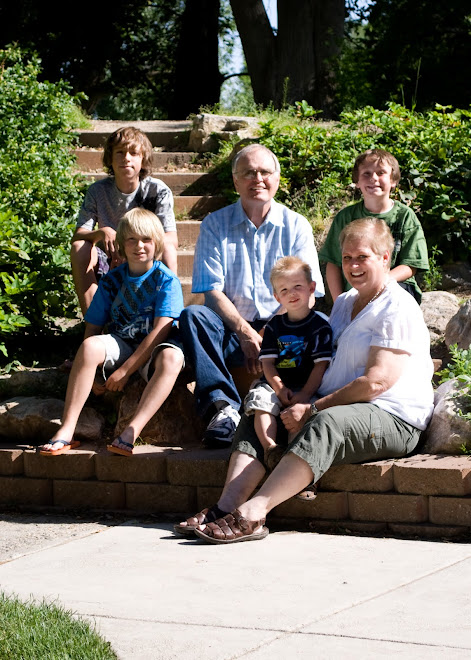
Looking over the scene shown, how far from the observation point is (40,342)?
20.4 feet

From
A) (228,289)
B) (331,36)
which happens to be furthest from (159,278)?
(331,36)

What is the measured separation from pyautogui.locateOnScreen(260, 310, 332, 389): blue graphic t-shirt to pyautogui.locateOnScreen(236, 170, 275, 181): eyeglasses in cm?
101

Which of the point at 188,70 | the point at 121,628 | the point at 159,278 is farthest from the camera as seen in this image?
the point at 188,70

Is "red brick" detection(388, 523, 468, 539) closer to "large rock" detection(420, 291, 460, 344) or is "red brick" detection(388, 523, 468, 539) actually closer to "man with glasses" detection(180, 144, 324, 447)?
"man with glasses" detection(180, 144, 324, 447)

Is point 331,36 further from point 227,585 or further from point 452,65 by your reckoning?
point 227,585

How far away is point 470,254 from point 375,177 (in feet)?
6.03

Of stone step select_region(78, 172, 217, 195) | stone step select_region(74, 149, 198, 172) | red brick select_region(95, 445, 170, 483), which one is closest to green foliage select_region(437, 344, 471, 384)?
red brick select_region(95, 445, 170, 483)

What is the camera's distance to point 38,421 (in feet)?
15.9

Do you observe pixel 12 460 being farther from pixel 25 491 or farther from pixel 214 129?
pixel 214 129

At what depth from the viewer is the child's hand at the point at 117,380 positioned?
4.60 m

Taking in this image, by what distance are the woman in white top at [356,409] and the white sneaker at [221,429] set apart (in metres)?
0.37

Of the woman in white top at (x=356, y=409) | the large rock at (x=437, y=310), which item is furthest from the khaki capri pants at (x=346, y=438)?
the large rock at (x=437, y=310)

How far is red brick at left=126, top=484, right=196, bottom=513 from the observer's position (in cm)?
432

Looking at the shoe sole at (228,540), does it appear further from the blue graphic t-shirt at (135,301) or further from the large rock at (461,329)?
the large rock at (461,329)
